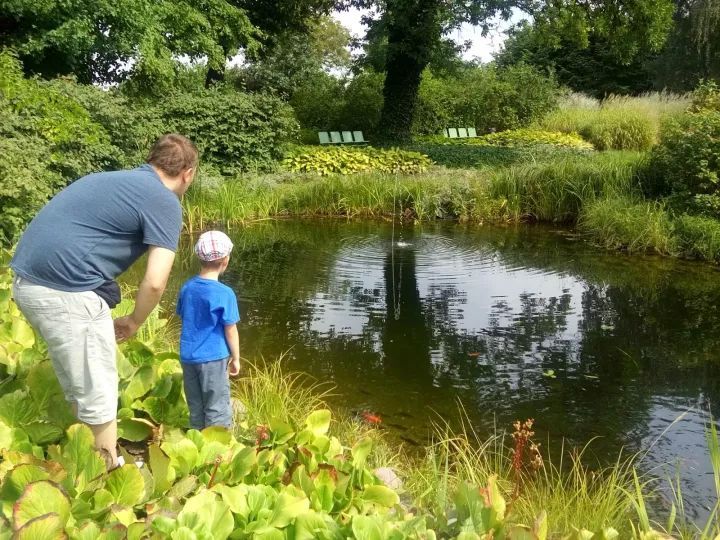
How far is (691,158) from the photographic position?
10062 mm

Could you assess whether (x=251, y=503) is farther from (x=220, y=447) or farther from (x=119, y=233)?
(x=119, y=233)

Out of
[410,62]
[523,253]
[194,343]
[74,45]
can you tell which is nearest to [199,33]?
[74,45]

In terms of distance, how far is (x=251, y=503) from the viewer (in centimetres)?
→ 219

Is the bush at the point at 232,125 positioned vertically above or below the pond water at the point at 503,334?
above

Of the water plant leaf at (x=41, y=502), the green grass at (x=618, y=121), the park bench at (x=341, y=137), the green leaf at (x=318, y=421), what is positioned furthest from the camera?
the green grass at (x=618, y=121)

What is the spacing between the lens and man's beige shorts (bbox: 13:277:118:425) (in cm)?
249

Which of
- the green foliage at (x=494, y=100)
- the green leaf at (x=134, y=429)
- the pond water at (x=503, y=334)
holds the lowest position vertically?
the pond water at (x=503, y=334)

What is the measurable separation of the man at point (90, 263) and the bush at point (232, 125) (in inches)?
482

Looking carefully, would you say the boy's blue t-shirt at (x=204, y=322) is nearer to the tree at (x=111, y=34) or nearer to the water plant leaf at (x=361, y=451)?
the water plant leaf at (x=361, y=451)

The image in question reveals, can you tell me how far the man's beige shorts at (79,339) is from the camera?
2492 mm

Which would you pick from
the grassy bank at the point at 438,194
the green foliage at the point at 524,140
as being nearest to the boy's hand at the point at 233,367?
the grassy bank at the point at 438,194

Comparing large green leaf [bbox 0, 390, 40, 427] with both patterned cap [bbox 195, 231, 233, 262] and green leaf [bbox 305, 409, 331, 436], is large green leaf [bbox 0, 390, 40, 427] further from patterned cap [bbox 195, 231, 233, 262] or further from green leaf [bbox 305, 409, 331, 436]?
green leaf [bbox 305, 409, 331, 436]

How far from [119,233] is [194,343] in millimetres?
699

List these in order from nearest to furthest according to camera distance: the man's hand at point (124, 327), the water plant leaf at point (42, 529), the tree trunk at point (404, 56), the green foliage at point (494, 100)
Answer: the water plant leaf at point (42, 529) < the man's hand at point (124, 327) < the tree trunk at point (404, 56) < the green foliage at point (494, 100)
